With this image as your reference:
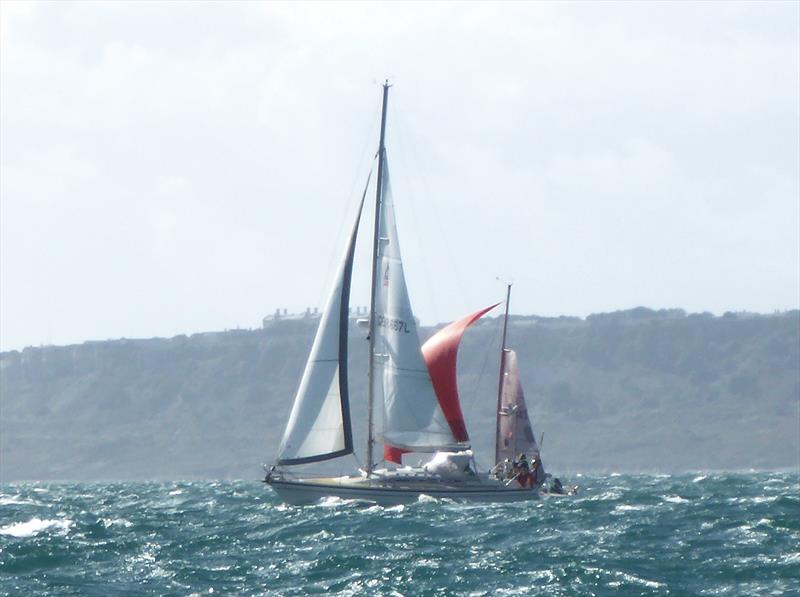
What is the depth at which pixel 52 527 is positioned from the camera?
3712cm

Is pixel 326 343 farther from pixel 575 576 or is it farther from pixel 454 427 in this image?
pixel 575 576

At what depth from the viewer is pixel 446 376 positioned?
1865 inches

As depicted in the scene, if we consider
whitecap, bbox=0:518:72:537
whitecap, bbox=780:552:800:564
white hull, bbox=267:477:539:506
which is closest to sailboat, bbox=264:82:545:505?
white hull, bbox=267:477:539:506

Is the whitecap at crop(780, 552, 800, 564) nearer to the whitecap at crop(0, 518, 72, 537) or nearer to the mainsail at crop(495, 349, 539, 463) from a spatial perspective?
the whitecap at crop(0, 518, 72, 537)

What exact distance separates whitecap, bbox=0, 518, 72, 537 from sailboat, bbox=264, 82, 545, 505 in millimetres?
6418

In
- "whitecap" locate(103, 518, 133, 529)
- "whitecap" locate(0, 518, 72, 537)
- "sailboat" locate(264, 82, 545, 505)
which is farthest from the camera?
"sailboat" locate(264, 82, 545, 505)

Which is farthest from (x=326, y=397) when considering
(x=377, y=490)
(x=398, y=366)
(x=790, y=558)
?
(x=790, y=558)

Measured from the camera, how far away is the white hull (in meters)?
43.1

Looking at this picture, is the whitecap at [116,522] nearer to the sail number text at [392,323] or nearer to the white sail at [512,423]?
the sail number text at [392,323]

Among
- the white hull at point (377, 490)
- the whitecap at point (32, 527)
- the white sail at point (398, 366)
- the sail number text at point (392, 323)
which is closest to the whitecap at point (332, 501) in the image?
the white hull at point (377, 490)

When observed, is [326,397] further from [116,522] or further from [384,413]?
[116,522]

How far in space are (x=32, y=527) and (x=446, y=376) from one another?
13.6 m

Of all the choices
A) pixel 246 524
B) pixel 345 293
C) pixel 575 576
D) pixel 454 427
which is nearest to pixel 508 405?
pixel 454 427

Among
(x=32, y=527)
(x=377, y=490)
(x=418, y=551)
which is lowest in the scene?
(x=418, y=551)
